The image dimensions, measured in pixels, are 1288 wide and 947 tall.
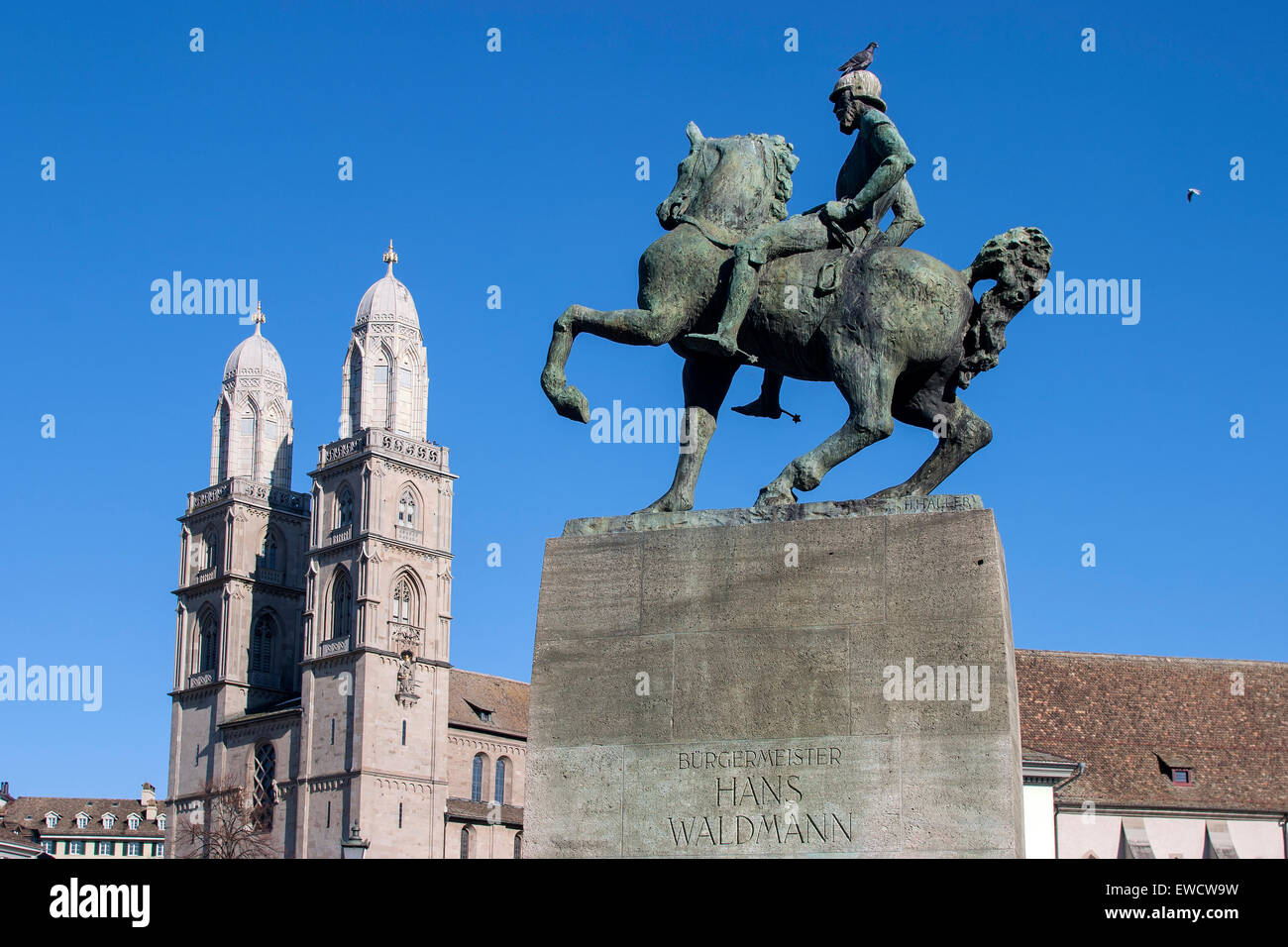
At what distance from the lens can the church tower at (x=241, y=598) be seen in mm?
111500

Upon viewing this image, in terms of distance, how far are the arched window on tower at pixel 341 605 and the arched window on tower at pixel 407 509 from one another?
485cm

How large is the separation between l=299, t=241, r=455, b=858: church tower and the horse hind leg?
91.2 m

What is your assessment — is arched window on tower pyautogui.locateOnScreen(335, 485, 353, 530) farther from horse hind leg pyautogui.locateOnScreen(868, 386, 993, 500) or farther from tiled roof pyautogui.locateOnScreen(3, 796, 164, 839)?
horse hind leg pyautogui.locateOnScreen(868, 386, 993, 500)

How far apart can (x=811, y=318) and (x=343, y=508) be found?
101050 mm

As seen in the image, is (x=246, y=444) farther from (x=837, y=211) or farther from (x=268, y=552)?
(x=837, y=211)

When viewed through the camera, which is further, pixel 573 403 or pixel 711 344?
pixel 573 403

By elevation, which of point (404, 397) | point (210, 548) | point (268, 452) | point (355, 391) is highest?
point (355, 391)

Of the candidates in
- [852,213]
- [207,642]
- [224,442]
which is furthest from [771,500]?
[224,442]

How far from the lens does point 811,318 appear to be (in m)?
11.0

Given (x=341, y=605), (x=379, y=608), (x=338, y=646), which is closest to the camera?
(x=379, y=608)

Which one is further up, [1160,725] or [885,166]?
[885,166]
